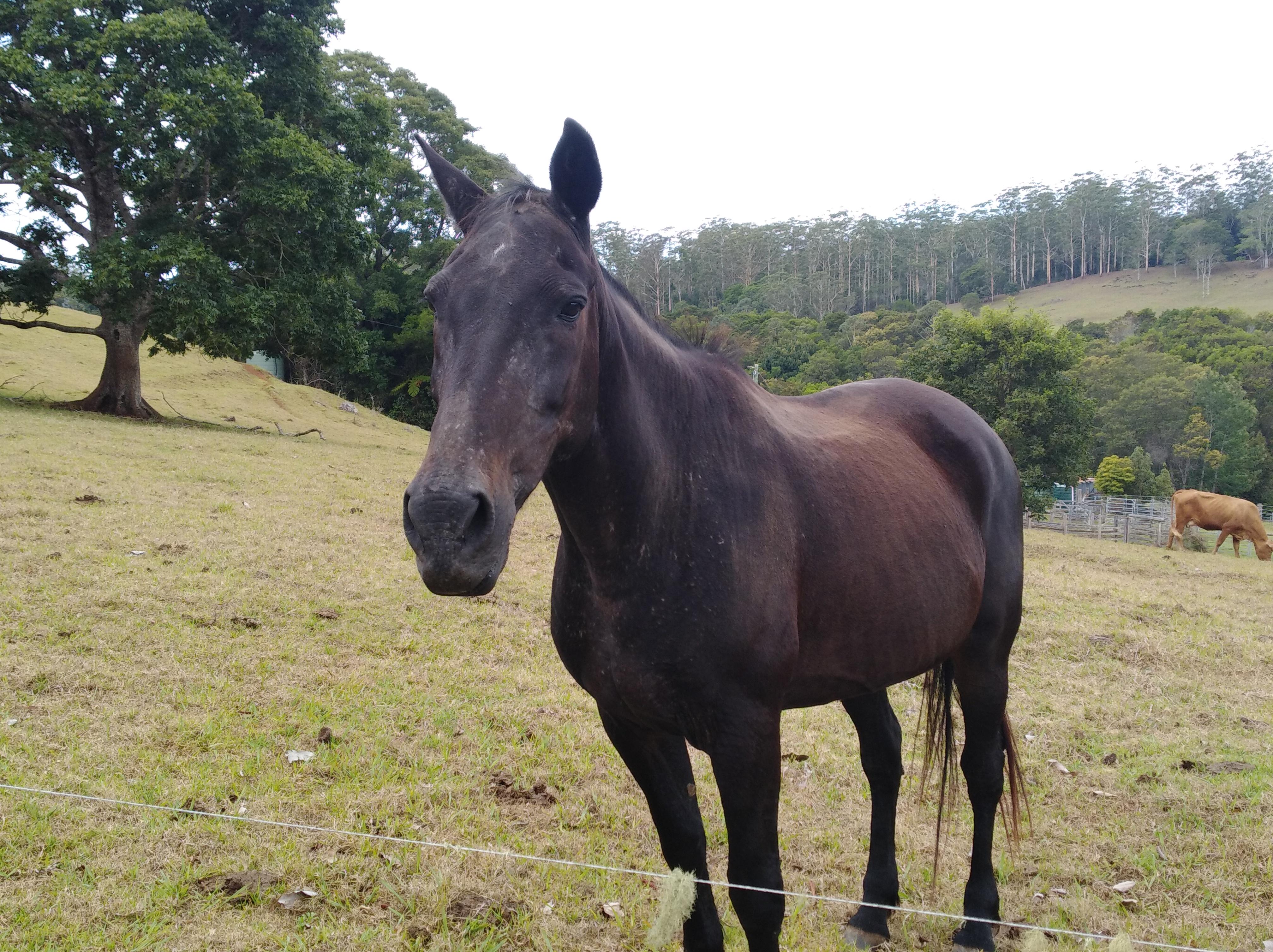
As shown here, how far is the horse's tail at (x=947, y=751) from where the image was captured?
12.0 feet

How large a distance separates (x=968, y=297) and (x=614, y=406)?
92856 mm

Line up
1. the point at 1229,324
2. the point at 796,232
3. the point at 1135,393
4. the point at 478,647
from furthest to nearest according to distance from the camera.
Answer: the point at 796,232
the point at 1229,324
the point at 1135,393
the point at 478,647

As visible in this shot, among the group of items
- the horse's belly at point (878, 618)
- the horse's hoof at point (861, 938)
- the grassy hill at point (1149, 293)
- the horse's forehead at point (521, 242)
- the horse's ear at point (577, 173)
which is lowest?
the horse's hoof at point (861, 938)

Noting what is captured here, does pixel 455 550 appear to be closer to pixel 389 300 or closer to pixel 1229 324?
pixel 389 300

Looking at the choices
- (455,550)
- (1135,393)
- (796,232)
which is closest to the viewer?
(455,550)

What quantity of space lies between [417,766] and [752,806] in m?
2.66

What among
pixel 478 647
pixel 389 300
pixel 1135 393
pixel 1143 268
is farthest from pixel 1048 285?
pixel 478 647

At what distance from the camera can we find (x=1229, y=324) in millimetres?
60188

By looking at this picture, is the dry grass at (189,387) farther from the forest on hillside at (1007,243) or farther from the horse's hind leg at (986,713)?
the forest on hillside at (1007,243)

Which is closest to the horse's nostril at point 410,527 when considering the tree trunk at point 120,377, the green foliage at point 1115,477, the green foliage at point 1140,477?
the tree trunk at point 120,377

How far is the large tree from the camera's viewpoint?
16.7 meters

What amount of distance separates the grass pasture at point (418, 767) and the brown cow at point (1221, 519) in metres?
17.7

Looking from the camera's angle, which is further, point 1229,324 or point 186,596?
point 1229,324

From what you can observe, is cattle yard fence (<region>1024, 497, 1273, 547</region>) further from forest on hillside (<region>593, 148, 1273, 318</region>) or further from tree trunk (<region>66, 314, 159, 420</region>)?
forest on hillside (<region>593, 148, 1273, 318</region>)
